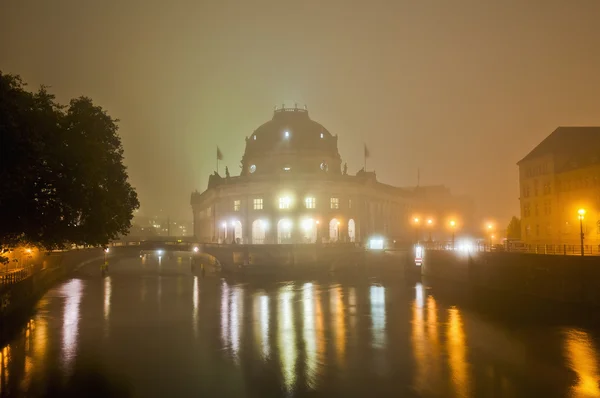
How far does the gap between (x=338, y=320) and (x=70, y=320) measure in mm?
20312

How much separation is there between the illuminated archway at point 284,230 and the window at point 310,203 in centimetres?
467

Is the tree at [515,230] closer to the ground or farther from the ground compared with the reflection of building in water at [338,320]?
farther from the ground

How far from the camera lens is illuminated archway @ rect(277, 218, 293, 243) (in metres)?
105

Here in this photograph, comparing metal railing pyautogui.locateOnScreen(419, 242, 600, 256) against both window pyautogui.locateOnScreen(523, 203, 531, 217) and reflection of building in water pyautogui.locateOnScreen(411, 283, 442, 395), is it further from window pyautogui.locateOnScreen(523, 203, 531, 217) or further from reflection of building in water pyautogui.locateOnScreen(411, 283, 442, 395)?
window pyautogui.locateOnScreen(523, 203, 531, 217)

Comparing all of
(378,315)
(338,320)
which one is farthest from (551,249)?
(338,320)

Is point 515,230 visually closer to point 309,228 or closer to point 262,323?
point 309,228

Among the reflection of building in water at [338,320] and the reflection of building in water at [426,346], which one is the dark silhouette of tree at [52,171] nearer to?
the reflection of building in water at [338,320]

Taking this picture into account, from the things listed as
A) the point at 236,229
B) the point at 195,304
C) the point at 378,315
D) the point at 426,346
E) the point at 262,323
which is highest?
the point at 236,229

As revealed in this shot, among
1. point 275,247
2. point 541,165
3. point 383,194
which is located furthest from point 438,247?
point 383,194

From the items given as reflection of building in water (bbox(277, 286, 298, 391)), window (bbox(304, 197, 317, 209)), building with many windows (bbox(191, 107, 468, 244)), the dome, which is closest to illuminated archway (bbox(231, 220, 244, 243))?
building with many windows (bbox(191, 107, 468, 244))

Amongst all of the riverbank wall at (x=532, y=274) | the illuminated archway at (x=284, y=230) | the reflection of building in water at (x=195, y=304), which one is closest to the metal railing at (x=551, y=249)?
the riverbank wall at (x=532, y=274)

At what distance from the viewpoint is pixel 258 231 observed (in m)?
109

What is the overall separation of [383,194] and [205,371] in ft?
333

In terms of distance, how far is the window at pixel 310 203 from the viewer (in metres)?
106
